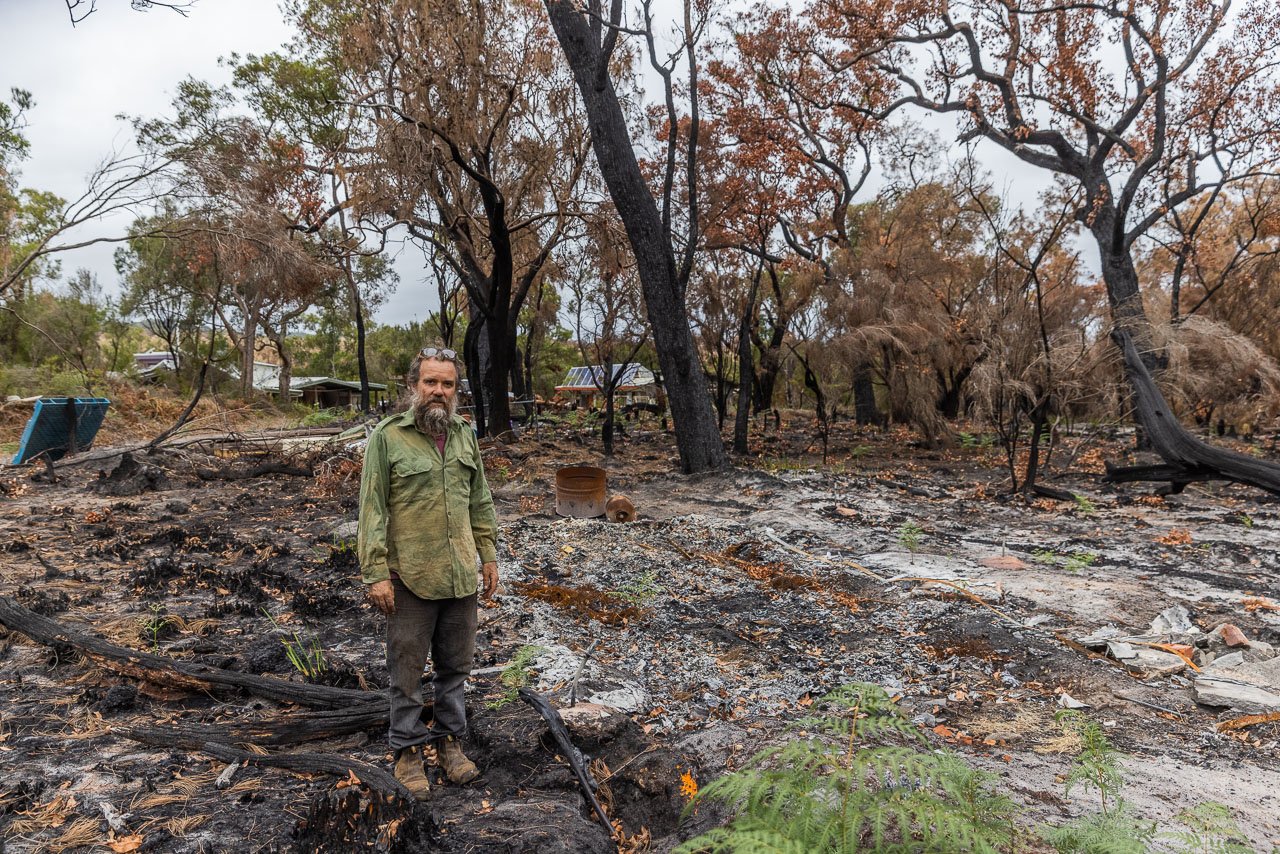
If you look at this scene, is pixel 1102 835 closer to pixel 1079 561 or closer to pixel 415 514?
pixel 415 514

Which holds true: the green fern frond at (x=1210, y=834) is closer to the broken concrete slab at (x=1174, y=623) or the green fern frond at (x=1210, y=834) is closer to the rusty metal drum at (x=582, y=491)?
the broken concrete slab at (x=1174, y=623)

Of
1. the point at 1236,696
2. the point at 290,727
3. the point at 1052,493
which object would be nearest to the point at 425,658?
the point at 290,727

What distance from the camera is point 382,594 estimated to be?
2.67 m

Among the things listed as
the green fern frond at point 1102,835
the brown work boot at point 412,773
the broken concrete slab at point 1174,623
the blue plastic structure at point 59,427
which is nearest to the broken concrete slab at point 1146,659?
the broken concrete slab at point 1174,623

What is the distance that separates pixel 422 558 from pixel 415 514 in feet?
0.60

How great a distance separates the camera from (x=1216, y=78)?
1334 centimetres

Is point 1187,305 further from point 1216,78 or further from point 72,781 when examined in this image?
point 72,781

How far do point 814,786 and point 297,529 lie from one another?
7.26 meters

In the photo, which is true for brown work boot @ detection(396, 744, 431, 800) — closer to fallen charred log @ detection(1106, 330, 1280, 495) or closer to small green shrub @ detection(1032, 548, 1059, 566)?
small green shrub @ detection(1032, 548, 1059, 566)

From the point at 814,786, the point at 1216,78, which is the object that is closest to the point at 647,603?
the point at 814,786

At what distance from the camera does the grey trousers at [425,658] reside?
111 inches

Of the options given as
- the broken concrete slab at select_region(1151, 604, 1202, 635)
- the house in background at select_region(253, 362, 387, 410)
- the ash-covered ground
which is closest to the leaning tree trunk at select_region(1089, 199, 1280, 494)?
the ash-covered ground

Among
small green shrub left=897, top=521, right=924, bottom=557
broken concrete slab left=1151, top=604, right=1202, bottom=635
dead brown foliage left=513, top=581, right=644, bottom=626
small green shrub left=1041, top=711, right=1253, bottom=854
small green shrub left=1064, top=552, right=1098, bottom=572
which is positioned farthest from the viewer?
small green shrub left=897, top=521, right=924, bottom=557

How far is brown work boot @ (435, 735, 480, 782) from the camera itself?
284 centimetres
